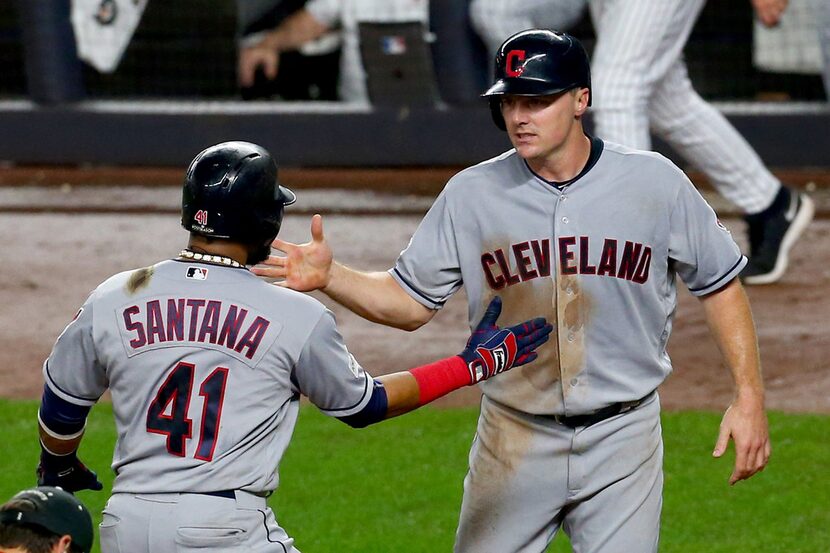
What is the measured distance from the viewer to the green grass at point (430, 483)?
4922mm

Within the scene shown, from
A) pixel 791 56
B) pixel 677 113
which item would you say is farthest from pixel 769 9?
pixel 791 56

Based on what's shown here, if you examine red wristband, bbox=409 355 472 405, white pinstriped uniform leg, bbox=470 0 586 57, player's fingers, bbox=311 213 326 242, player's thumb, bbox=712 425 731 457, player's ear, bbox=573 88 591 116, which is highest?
player's ear, bbox=573 88 591 116

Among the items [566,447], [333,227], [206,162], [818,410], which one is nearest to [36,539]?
[206,162]

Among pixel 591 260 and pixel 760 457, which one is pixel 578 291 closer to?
pixel 591 260

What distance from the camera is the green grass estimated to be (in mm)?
4922

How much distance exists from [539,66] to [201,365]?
107 cm

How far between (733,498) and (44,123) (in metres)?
7.45

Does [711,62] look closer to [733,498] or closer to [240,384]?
[733,498]

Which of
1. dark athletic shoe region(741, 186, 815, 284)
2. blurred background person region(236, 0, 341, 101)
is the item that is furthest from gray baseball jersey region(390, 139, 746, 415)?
blurred background person region(236, 0, 341, 101)

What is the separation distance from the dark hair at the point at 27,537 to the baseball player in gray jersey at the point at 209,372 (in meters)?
0.35

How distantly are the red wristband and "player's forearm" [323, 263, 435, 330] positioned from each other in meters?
0.38

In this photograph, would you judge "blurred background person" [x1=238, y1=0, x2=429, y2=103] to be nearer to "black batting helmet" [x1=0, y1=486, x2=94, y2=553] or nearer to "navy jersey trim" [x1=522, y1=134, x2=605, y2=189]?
"navy jersey trim" [x1=522, y1=134, x2=605, y2=189]

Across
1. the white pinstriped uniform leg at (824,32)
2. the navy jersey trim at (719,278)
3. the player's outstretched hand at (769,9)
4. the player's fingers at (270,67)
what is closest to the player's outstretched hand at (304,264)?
the navy jersey trim at (719,278)

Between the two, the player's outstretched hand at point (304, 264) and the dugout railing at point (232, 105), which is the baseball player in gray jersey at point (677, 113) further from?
the player's outstretched hand at point (304, 264)
